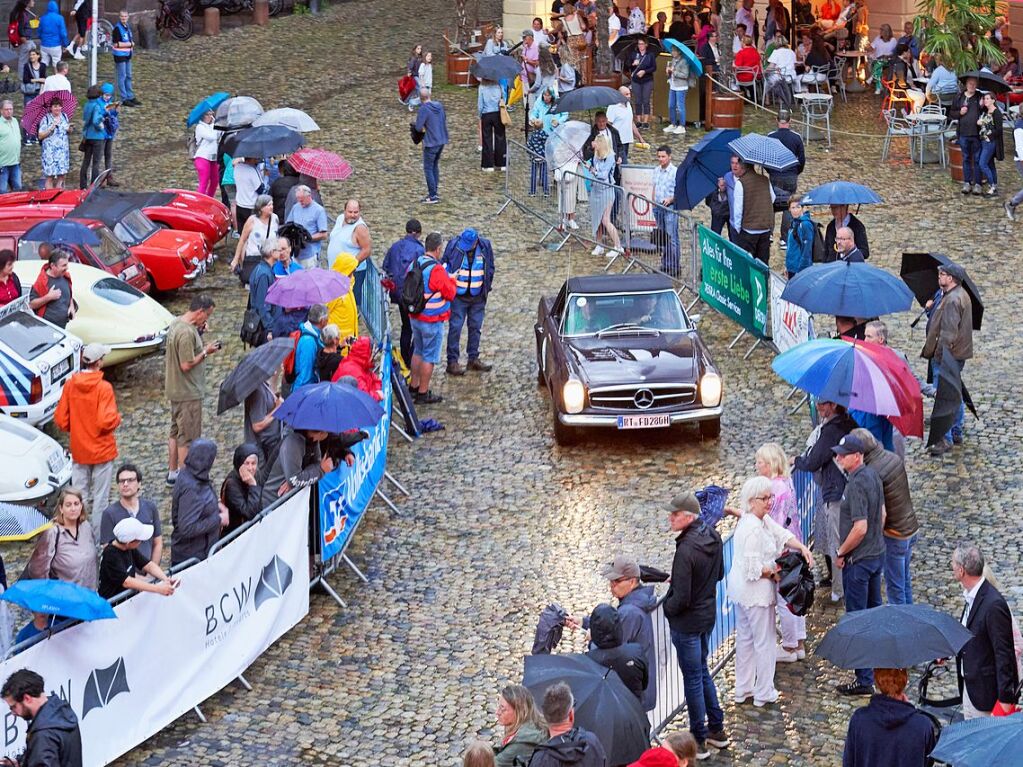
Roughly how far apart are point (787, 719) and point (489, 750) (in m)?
4.12

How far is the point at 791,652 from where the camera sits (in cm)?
1262

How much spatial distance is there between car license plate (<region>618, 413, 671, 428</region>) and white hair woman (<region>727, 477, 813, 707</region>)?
15.5ft

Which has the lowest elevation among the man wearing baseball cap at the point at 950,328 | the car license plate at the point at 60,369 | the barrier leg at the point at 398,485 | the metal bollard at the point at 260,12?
the metal bollard at the point at 260,12

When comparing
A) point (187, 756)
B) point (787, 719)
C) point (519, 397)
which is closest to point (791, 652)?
point (787, 719)

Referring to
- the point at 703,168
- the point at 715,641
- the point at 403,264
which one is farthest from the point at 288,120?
the point at 715,641

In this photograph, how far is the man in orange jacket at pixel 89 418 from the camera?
14609 mm

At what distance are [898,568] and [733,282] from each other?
8.11m

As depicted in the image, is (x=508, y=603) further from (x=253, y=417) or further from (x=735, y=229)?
(x=735, y=229)

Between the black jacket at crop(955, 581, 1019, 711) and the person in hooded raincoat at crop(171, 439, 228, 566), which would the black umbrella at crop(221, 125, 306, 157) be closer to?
the person in hooded raincoat at crop(171, 439, 228, 566)

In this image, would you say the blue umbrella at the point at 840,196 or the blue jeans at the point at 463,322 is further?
the blue umbrella at the point at 840,196

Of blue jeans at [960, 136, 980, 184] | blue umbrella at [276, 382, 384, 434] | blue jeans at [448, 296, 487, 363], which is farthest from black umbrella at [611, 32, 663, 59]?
blue umbrella at [276, 382, 384, 434]

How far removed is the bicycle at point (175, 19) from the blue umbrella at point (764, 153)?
67.4 feet

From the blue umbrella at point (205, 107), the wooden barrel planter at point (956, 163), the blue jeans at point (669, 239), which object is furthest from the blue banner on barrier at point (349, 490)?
the wooden barrel planter at point (956, 163)

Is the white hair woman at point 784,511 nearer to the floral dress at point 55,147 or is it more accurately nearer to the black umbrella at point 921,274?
the black umbrella at point 921,274
